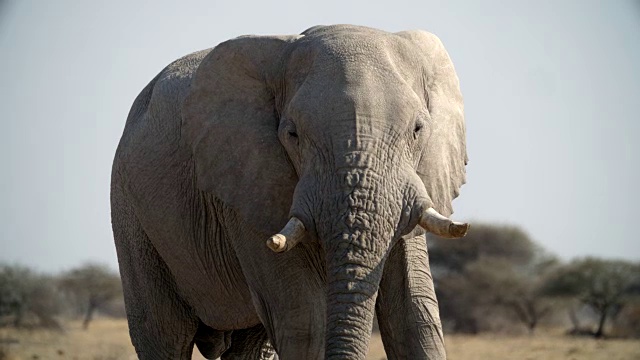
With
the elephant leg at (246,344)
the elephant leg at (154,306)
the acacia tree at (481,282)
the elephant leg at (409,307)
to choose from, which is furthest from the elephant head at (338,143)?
the acacia tree at (481,282)

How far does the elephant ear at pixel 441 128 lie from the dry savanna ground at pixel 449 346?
993 centimetres

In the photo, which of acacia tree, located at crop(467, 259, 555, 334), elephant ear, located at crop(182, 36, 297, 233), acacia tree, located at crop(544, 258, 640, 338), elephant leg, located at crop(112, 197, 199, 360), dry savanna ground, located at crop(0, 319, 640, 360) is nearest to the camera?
elephant ear, located at crop(182, 36, 297, 233)

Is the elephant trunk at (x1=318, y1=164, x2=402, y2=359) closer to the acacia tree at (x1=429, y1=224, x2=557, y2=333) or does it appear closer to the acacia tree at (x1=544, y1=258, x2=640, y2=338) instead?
the acacia tree at (x1=544, y1=258, x2=640, y2=338)

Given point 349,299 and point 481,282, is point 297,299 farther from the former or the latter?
point 481,282

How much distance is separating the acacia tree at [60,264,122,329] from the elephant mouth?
2720cm

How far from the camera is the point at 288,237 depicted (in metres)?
6.21

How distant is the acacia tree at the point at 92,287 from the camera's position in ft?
111

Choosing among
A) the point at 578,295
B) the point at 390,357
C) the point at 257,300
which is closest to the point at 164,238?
the point at 257,300

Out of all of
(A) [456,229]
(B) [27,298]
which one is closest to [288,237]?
(A) [456,229]

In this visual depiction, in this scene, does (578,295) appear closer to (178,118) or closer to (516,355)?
(516,355)

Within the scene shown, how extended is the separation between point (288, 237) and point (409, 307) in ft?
2.90

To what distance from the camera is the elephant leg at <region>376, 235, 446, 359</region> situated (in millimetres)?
6785

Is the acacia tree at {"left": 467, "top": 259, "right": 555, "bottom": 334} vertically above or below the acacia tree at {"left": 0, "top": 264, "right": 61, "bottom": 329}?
below

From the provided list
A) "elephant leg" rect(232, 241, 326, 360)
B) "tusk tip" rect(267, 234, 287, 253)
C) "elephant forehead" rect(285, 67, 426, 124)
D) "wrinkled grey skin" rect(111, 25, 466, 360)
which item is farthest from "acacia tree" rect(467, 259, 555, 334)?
"tusk tip" rect(267, 234, 287, 253)
